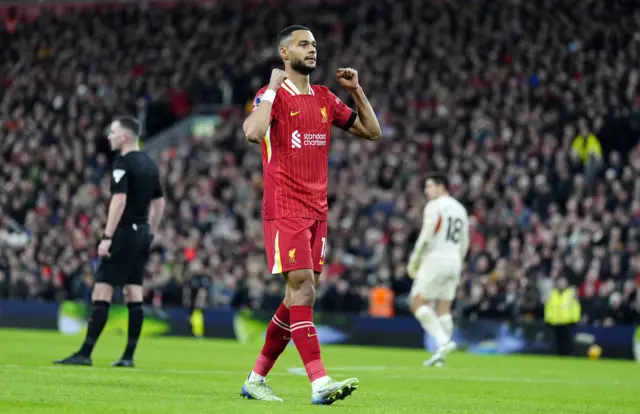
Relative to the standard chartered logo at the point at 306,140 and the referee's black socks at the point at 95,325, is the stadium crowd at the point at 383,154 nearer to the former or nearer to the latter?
the referee's black socks at the point at 95,325

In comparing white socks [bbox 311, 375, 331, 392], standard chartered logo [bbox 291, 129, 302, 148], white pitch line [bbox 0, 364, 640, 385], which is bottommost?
white pitch line [bbox 0, 364, 640, 385]

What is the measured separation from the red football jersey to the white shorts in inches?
311

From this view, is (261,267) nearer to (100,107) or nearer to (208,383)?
(100,107)

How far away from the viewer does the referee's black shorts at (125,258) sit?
488 inches

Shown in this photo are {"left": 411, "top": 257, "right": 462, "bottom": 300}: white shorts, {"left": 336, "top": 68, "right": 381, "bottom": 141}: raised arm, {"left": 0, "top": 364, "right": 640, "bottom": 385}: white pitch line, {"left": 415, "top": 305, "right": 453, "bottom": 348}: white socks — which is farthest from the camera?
{"left": 411, "top": 257, "right": 462, "bottom": 300}: white shorts

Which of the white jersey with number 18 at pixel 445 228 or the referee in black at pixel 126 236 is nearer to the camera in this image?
the referee in black at pixel 126 236

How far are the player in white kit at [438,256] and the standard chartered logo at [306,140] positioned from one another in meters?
7.60

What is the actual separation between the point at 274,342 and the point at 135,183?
432cm

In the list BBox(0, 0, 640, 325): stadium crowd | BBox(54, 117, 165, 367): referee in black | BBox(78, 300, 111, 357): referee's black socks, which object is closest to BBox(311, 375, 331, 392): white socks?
BBox(54, 117, 165, 367): referee in black

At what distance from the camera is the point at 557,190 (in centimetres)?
2427

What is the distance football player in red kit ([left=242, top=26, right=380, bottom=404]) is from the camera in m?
8.19

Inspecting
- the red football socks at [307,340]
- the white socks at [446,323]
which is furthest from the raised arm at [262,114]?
the white socks at [446,323]

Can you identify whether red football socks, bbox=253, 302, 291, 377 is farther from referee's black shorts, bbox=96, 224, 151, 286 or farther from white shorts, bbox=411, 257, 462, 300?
white shorts, bbox=411, 257, 462, 300

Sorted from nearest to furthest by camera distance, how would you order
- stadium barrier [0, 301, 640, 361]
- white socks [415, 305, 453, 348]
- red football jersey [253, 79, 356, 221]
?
red football jersey [253, 79, 356, 221], white socks [415, 305, 453, 348], stadium barrier [0, 301, 640, 361]
